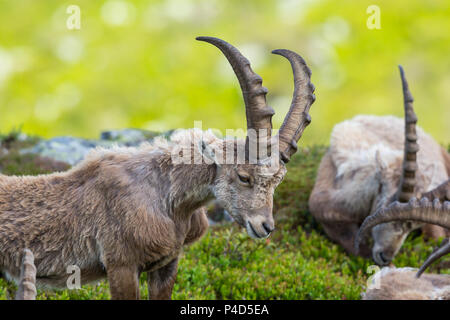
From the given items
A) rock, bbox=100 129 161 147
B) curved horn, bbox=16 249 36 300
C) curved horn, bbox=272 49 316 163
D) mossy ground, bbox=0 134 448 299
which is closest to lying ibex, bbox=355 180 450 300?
mossy ground, bbox=0 134 448 299

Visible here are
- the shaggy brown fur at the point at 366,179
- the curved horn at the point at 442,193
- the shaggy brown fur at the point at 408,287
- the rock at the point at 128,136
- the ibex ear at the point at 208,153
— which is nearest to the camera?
the ibex ear at the point at 208,153

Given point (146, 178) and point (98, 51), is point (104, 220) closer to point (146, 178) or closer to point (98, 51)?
point (146, 178)

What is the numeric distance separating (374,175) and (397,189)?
2.20 feet

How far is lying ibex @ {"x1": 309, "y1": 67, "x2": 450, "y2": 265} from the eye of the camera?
8360mm

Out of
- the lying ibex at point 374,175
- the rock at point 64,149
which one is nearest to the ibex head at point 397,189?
the lying ibex at point 374,175

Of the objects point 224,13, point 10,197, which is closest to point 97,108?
point 224,13

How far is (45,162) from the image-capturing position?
33.0ft

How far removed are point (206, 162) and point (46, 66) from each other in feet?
40.2

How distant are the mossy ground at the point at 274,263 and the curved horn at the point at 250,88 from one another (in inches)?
115

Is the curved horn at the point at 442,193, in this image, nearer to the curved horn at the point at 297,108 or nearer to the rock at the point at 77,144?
the curved horn at the point at 297,108

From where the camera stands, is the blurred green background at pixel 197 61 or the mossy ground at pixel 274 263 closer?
the mossy ground at pixel 274 263

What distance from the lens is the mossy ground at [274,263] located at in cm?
741

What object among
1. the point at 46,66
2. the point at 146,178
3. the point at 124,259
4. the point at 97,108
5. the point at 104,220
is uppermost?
the point at 46,66

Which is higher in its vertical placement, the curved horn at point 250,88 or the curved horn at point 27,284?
the curved horn at point 250,88
